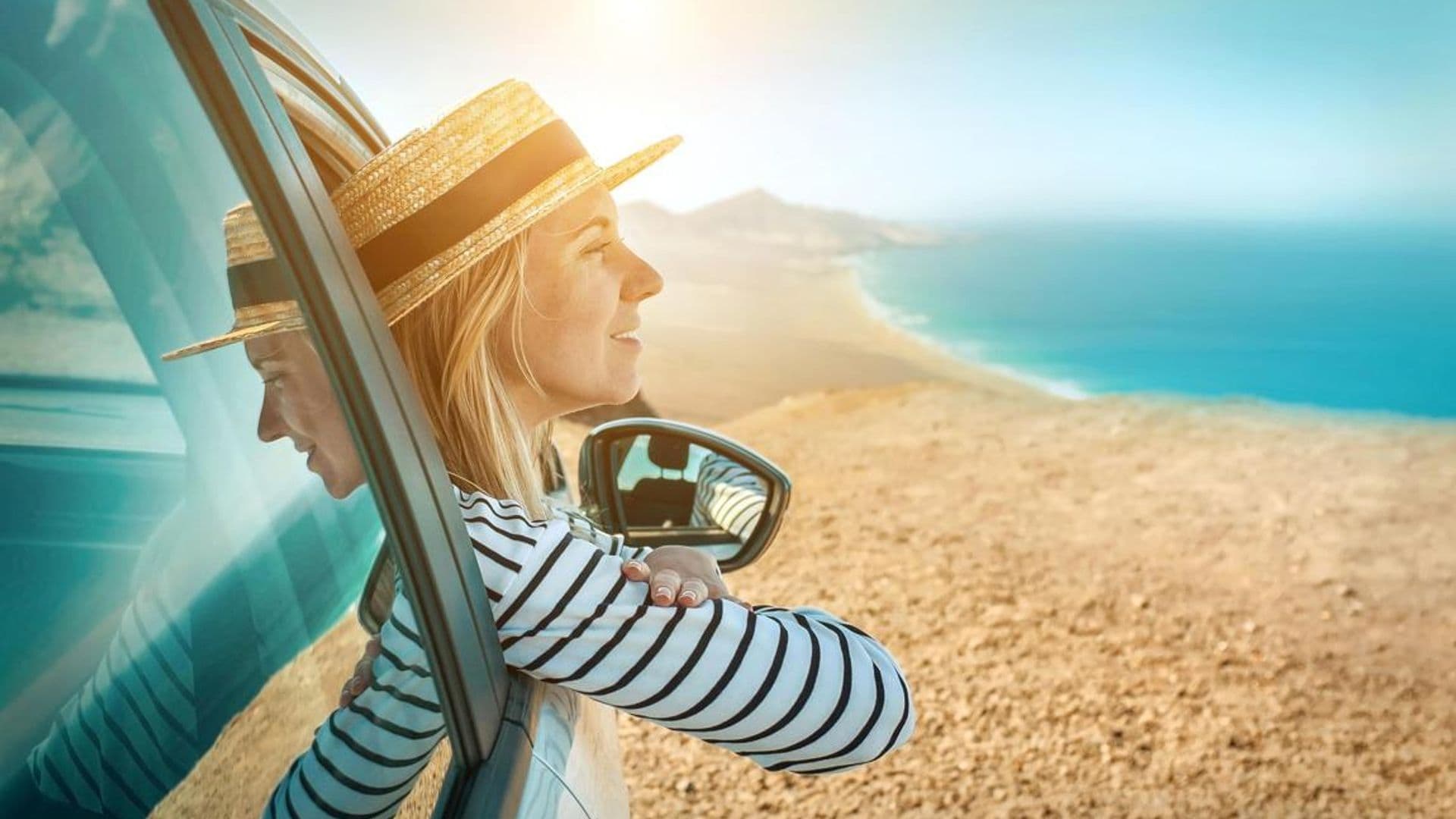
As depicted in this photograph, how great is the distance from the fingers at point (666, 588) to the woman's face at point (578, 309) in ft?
1.06

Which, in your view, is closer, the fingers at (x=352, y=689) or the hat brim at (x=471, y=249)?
the fingers at (x=352, y=689)

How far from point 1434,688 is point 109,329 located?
4.40 metres

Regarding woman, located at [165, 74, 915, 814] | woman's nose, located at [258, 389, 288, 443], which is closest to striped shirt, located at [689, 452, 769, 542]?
woman, located at [165, 74, 915, 814]

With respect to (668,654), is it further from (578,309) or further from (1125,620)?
(1125,620)

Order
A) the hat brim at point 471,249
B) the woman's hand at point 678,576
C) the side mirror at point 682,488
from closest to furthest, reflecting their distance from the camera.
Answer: the woman's hand at point 678,576 → the hat brim at point 471,249 → the side mirror at point 682,488

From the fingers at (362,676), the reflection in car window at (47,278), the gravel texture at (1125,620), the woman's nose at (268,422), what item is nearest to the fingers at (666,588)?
the fingers at (362,676)

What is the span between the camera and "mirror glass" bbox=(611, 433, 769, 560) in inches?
75.5

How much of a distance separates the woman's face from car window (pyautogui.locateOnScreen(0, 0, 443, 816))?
1.18 feet

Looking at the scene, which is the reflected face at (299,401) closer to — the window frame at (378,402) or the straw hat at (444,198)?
the window frame at (378,402)

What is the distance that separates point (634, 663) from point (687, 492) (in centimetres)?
97

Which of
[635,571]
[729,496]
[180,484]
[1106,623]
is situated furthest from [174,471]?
[1106,623]

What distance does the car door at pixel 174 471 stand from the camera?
2.31 feet

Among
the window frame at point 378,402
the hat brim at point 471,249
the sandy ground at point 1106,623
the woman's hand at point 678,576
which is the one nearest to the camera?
the window frame at point 378,402

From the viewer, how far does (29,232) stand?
724 mm
